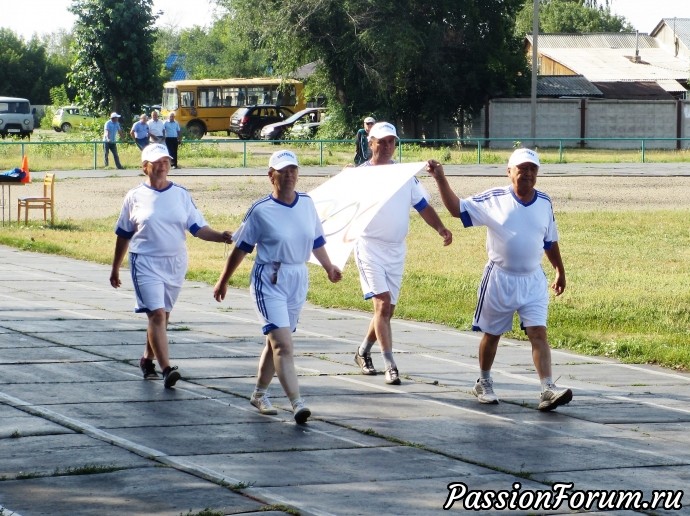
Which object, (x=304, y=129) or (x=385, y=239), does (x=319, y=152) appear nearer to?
(x=304, y=129)

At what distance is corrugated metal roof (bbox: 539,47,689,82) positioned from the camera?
7331 cm

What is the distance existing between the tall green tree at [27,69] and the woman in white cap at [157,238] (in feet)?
263

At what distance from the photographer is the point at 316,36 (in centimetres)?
5506

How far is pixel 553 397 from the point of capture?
8.56 m

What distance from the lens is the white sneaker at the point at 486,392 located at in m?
8.88

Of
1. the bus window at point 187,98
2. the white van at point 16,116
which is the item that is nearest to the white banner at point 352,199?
the bus window at point 187,98

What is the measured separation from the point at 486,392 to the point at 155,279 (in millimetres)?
2509

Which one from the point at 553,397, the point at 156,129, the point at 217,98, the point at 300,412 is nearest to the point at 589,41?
the point at 217,98

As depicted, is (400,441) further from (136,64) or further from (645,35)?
(645,35)

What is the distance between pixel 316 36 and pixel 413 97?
5746 millimetres

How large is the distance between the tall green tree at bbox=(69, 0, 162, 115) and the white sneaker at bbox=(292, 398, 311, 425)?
49.3 m

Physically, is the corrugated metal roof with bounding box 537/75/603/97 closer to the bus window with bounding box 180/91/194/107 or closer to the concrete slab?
the bus window with bounding box 180/91/194/107

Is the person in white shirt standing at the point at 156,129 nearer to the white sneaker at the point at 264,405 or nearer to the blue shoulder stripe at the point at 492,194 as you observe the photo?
the blue shoulder stripe at the point at 492,194

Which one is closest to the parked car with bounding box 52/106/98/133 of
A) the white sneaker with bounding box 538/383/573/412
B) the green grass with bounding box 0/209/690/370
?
the green grass with bounding box 0/209/690/370
